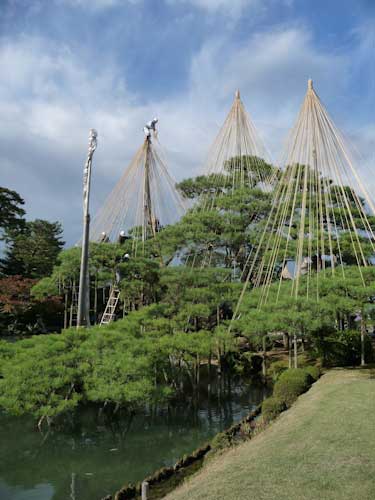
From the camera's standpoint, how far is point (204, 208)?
2359 cm

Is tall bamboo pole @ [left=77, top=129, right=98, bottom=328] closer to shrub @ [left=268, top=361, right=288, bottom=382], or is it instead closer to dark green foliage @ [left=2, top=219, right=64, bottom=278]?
shrub @ [left=268, top=361, right=288, bottom=382]

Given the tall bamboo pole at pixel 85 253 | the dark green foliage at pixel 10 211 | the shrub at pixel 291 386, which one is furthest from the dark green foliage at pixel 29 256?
the shrub at pixel 291 386

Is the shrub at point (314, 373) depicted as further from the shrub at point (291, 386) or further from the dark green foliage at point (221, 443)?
the dark green foliage at point (221, 443)

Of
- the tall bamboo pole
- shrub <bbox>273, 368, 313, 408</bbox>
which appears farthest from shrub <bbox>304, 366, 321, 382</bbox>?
the tall bamboo pole

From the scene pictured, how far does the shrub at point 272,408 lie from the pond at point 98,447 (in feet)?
5.41

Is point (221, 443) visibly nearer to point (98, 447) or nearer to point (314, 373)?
point (98, 447)

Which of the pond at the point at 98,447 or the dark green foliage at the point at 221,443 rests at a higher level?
the dark green foliage at the point at 221,443

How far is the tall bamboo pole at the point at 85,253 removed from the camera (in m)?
15.4

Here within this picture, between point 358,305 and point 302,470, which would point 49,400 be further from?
point 358,305

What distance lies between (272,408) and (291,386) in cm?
189

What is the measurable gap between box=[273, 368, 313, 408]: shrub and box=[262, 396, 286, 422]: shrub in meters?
0.52

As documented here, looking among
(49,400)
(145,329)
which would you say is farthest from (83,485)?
(145,329)

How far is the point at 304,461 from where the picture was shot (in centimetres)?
763

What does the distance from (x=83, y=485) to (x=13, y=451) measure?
3.06 metres
